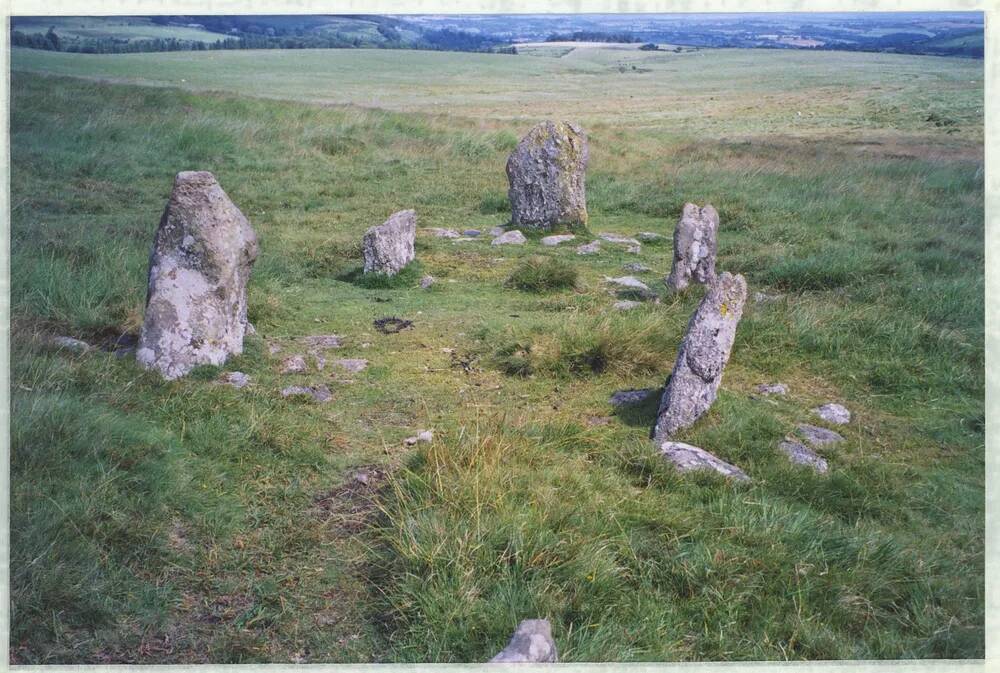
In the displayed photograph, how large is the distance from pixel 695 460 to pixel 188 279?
4.48 m

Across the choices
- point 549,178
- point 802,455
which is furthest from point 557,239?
point 802,455

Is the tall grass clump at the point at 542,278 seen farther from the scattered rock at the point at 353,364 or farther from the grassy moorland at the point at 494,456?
the scattered rock at the point at 353,364

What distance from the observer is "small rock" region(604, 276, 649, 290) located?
428 inches

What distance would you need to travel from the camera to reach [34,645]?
168 inches

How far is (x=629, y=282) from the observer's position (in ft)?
36.3

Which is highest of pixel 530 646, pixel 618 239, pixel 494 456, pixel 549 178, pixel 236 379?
pixel 549 178

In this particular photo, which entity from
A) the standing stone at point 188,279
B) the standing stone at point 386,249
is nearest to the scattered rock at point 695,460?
the standing stone at point 188,279

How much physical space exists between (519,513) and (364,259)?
7.10 m

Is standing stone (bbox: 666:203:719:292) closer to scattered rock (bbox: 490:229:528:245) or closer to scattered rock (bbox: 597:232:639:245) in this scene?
scattered rock (bbox: 597:232:639:245)

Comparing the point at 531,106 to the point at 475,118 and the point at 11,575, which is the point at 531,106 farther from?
the point at 11,575

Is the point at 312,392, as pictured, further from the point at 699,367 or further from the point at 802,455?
the point at 802,455

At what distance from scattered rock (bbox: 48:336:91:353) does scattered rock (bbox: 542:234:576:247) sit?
24.8 feet

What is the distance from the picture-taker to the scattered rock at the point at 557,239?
13477 millimetres

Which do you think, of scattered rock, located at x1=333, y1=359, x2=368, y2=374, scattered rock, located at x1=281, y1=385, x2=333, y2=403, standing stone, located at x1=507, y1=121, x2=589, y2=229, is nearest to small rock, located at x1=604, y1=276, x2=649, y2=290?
standing stone, located at x1=507, y1=121, x2=589, y2=229
